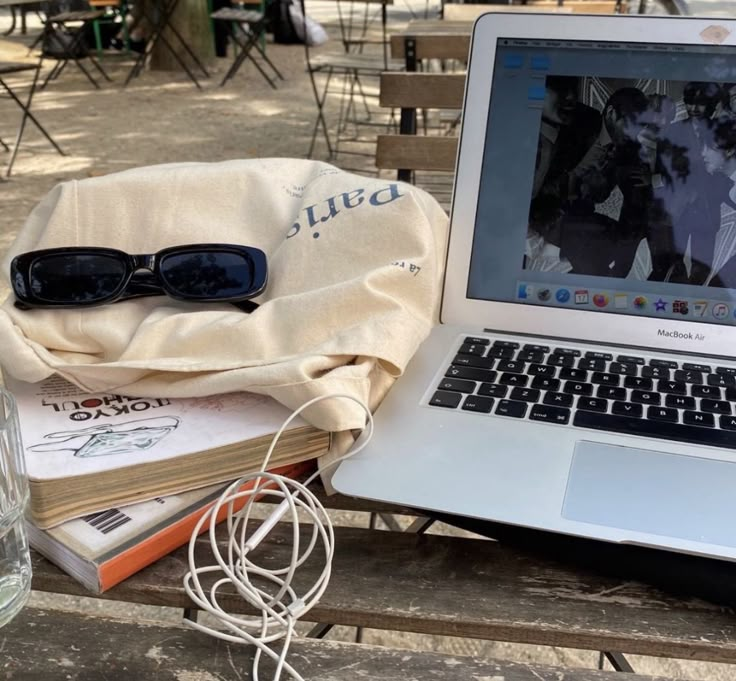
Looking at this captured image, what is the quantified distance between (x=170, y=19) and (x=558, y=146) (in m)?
7.50

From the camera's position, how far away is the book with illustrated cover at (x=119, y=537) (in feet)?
2.04

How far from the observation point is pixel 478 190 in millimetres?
944

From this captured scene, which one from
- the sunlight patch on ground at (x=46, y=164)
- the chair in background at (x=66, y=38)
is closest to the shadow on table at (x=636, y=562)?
the sunlight patch on ground at (x=46, y=164)

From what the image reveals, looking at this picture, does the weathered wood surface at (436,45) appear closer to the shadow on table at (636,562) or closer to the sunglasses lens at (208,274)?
the sunglasses lens at (208,274)

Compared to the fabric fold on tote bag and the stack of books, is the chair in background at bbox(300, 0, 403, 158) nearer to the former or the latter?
the fabric fold on tote bag

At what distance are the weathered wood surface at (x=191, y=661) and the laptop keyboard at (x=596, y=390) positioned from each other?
0.26 m

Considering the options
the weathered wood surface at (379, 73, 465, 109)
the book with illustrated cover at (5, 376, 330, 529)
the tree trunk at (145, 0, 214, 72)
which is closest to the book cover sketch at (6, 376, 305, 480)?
→ the book with illustrated cover at (5, 376, 330, 529)

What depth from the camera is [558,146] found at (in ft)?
2.98

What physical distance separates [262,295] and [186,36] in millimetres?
7465

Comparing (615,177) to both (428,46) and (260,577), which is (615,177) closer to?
(260,577)

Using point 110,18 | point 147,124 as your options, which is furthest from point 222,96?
point 110,18

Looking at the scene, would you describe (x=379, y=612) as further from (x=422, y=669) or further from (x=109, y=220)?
(x=109, y=220)

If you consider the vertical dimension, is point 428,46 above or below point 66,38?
above

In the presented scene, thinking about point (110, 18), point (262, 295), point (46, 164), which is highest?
point (262, 295)
